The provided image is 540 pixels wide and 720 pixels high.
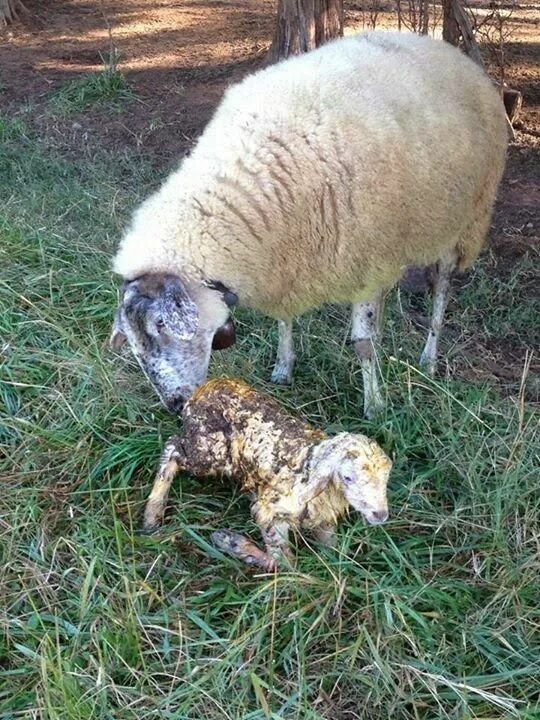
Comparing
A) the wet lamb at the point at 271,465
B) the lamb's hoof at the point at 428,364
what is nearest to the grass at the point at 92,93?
the lamb's hoof at the point at 428,364

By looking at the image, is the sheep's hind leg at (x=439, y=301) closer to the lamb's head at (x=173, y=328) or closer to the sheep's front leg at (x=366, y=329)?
the sheep's front leg at (x=366, y=329)

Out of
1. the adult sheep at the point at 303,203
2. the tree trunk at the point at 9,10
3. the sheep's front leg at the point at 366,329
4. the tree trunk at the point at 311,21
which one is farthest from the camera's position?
the tree trunk at the point at 9,10

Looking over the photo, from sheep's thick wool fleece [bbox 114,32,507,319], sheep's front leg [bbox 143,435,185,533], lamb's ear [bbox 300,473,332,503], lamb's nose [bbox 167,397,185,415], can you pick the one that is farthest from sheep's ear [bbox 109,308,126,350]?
lamb's ear [bbox 300,473,332,503]

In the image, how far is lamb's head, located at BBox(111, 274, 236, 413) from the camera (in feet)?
8.16

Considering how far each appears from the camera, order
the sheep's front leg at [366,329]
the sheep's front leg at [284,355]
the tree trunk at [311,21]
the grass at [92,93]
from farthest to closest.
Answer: the grass at [92,93] < the tree trunk at [311,21] < the sheep's front leg at [284,355] < the sheep's front leg at [366,329]

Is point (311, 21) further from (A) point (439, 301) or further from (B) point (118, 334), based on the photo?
(B) point (118, 334)

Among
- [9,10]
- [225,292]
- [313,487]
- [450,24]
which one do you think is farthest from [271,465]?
[9,10]

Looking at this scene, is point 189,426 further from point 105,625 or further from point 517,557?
point 517,557

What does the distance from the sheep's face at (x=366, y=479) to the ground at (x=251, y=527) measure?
0.23 metres

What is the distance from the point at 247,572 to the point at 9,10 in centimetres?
765

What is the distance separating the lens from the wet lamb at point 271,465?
2.05m

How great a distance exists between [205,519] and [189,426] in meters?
0.28

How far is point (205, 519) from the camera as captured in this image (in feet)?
7.97

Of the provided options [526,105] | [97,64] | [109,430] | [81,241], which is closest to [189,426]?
[109,430]
